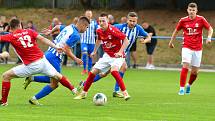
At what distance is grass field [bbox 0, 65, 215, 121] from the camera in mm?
13062

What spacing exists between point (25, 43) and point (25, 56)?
11.3 inches

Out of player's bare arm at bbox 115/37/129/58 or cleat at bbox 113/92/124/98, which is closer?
player's bare arm at bbox 115/37/129/58

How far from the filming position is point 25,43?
48.1 ft

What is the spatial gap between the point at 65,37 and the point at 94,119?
3.36 metres

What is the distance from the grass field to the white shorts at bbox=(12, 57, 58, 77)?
0.68 meters

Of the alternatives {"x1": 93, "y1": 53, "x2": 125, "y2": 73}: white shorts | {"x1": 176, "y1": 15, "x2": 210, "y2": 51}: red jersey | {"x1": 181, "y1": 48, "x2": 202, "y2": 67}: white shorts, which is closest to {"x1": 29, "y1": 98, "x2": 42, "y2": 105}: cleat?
{"x1": 93, "y1": 53, "x2": 125, "y2": 73}: white shorts

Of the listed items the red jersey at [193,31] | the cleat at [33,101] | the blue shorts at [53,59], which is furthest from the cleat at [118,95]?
the cleat at [33,101]

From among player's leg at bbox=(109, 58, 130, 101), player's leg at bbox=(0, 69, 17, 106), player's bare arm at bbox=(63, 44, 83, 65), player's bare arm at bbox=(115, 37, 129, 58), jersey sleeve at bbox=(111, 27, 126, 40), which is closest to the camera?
player's leg at bbox=(0, 69, 17, 106)

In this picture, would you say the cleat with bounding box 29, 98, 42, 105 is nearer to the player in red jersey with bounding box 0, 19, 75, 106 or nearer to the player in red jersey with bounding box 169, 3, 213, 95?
the player in red jersey with bounding box 0, 19, 75, 106

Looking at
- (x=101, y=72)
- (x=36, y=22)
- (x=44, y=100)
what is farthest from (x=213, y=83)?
(x=36, y=22)

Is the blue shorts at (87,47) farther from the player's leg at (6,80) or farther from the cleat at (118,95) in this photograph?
the player's leg at (6,80)

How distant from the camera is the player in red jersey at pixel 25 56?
14.6 m

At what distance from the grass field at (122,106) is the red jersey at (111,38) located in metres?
1.18

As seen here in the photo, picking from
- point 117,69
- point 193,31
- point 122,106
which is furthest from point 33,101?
point 193,31
